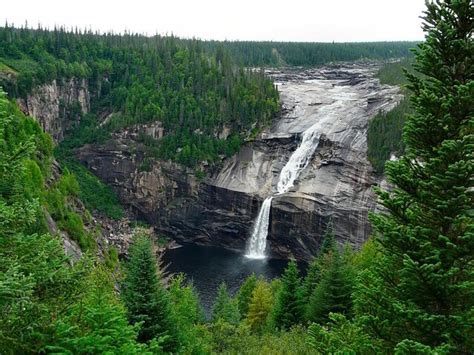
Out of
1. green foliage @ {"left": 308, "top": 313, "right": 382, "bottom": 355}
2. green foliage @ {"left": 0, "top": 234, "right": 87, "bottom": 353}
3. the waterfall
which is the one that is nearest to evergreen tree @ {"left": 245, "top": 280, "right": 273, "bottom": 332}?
green foliage @ {"left": 308, "top": 313, "right": 382, "bottom": 355}

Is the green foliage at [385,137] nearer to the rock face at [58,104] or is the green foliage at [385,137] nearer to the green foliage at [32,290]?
the rock face at [58,104]

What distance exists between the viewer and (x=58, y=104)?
11800cm

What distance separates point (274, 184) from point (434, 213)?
81.2 m

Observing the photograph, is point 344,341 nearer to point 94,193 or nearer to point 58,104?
point 94,193

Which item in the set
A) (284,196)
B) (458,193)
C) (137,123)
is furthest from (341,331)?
(137,123)

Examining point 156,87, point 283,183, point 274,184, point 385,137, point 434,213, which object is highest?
→ point 156,87

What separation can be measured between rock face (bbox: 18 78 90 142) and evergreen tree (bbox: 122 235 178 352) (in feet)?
308

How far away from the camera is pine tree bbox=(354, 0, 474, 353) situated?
10.5 metres

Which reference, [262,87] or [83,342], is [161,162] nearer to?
[262,87]

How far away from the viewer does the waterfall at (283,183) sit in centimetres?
8981

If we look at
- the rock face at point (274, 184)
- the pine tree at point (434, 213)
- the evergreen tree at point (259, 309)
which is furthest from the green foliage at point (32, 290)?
the rock face at point (274, 184)

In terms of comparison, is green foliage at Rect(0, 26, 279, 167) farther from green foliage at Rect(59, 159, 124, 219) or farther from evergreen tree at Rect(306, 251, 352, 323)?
evergreen tree at Rect(306, 251, 352, 323)

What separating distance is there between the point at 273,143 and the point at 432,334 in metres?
89.5

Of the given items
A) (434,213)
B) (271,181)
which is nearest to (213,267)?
(271,181)
